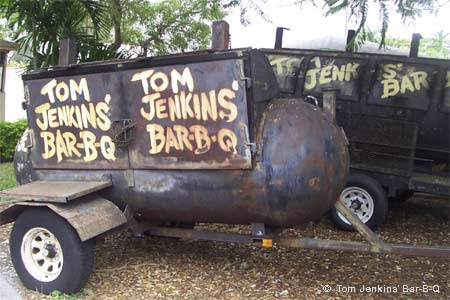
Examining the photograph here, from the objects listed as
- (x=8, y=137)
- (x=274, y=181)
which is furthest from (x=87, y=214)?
(x=8, y=137)

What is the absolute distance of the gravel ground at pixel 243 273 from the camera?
173 inches

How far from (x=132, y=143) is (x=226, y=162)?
0.93 m

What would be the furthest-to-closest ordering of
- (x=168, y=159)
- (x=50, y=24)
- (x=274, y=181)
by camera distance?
(x=50, y=24) < (x=168, y=159) < (x=274, y=181)

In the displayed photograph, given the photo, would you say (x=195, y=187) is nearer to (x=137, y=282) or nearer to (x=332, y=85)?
(x=137, y=282)

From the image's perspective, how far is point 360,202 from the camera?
254 inches

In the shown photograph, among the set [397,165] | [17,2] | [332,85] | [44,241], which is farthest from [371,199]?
[17,2]

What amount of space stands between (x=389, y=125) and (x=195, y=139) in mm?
3341

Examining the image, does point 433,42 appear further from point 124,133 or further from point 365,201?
point 124,133

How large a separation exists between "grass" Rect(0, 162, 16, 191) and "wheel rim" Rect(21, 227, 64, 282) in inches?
177

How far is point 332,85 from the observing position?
686cm

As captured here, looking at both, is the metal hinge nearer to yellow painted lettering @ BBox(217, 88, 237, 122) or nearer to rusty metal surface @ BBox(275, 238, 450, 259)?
yellow painted lettering @ BBox(217, 88, 237, 122)

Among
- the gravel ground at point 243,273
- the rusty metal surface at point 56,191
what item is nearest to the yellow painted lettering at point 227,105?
the rusty metal surface at point 56,191

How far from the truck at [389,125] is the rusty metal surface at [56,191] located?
11.0 feet

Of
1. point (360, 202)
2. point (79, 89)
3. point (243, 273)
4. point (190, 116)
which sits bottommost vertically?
point (243, 273)
